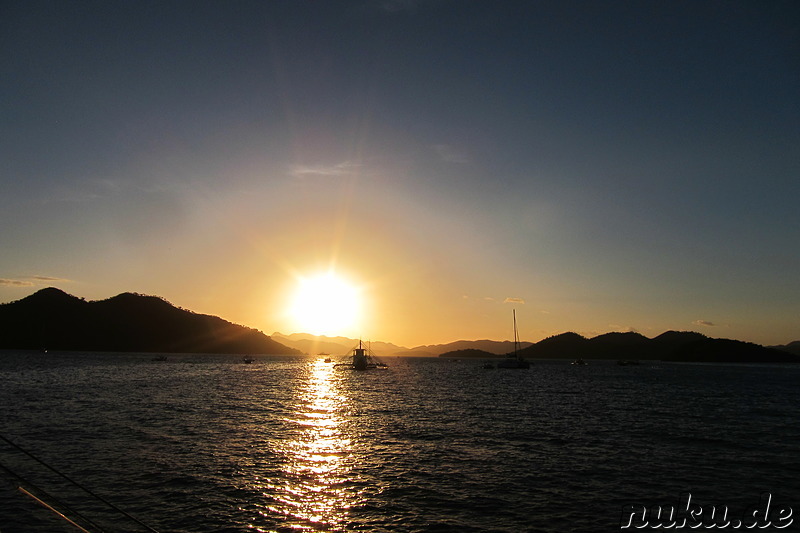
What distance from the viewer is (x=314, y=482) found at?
25.9 meters

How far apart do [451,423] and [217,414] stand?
→ 25.5 meters

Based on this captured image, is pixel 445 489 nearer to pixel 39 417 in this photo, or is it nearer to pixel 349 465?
pixel 349 465

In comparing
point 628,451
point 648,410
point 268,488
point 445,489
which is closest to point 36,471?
point 268,488

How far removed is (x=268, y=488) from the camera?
24438 millimetres

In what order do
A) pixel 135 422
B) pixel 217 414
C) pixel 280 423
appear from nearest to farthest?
pixel 135 422
pixel 280 423
pixel 217 414

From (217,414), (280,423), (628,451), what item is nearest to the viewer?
(628,451)

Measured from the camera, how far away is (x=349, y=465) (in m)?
29.8

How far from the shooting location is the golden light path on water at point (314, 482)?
20.5 metres

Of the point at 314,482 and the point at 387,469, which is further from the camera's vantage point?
the point at 387,469

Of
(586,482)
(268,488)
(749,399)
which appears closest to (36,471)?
(268,488)

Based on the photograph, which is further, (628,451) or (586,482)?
(628,451)

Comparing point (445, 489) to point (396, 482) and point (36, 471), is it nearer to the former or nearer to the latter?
point (396, 482)

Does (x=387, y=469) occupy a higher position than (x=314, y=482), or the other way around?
(x=314, y=482)

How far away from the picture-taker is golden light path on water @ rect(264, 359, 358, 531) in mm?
20516
